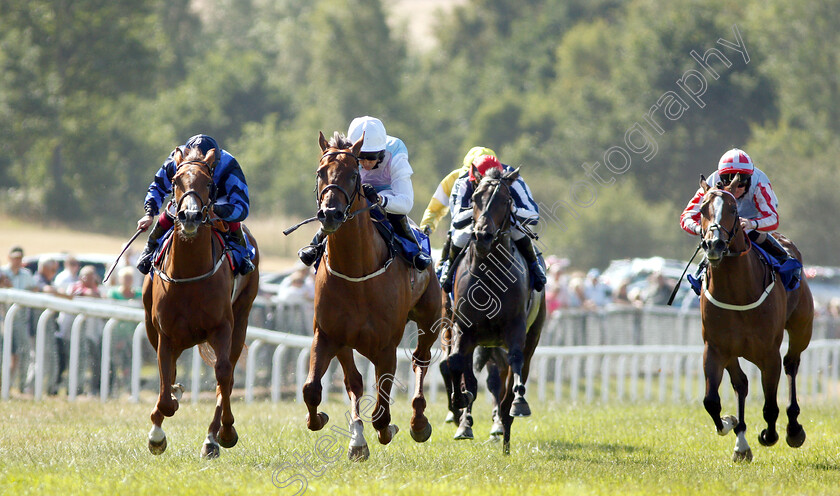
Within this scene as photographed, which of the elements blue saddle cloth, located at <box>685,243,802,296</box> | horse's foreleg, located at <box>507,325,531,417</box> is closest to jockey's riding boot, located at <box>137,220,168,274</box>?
horse's foreleg, located at <box>507,325,531,417</box>

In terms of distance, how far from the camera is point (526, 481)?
22.2 ft

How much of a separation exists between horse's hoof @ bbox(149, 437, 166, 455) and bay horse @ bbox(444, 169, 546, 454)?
220 centimetres

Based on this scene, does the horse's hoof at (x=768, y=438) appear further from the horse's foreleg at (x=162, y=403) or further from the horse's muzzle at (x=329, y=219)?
the horse's foreleg at (x=162, y=403)

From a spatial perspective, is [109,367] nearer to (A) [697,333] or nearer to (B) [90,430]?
(B) [90,430]

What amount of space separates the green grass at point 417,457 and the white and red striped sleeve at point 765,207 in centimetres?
178

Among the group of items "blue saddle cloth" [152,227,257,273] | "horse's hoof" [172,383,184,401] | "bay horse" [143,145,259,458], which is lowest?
"horse's hoof" [172,383,184,401]

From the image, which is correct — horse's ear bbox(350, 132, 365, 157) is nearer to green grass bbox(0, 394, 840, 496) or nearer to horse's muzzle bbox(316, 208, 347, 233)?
horse's muzzle bbox(316, 208, 347, 233)

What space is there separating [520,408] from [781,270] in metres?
2.39

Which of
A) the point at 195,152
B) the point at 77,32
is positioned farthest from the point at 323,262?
the point at 77,32

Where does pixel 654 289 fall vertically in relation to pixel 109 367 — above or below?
above

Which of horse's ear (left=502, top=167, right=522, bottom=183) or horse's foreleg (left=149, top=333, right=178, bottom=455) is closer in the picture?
horse's foreleg (left=149, top=333, right=178, bottom=455)

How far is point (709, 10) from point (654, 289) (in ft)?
100

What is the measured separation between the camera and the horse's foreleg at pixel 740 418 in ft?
27.3

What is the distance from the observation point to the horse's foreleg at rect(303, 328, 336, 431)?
7488 mm
